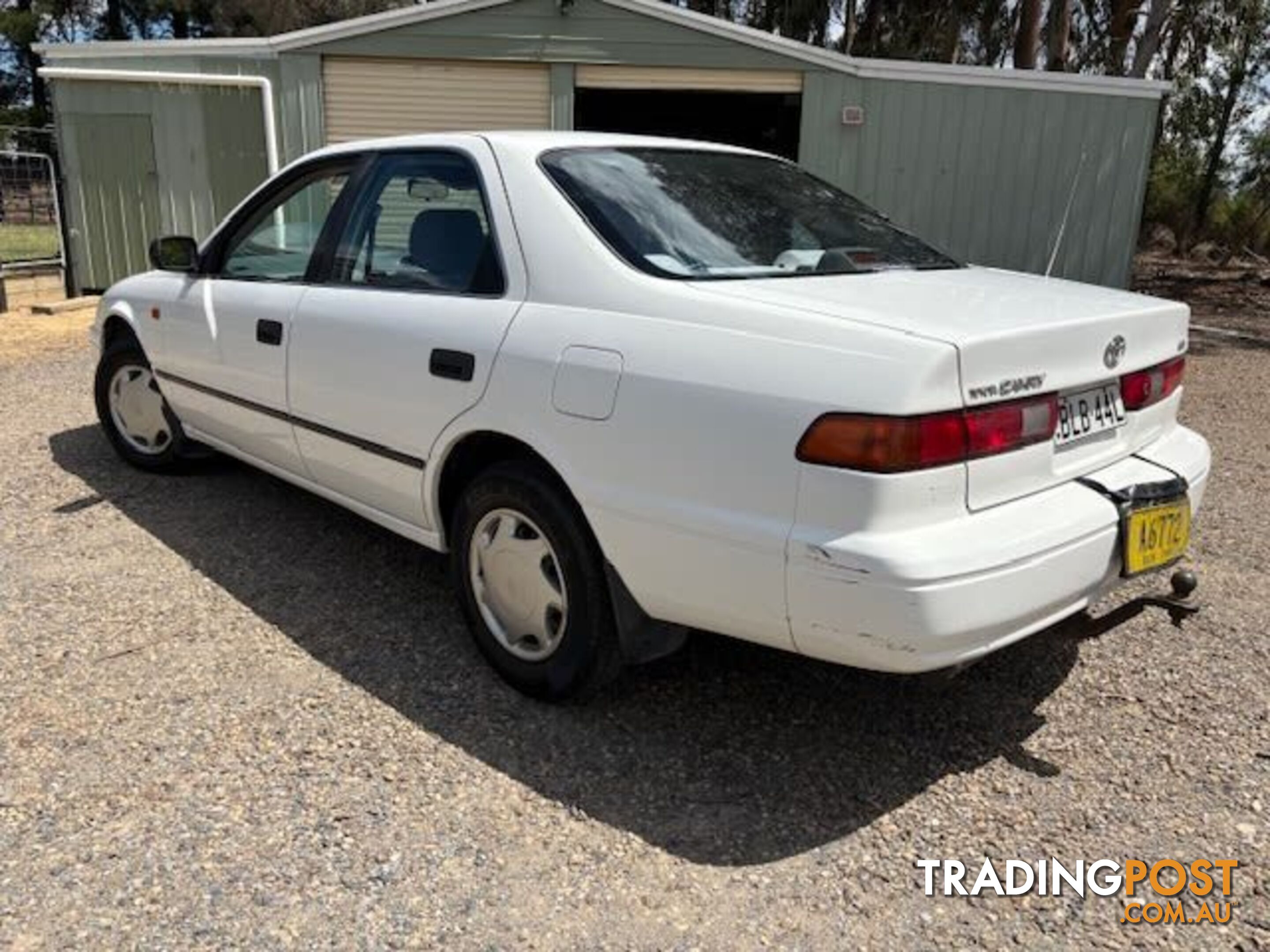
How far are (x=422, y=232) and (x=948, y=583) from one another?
209 cm

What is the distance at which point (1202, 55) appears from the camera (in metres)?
18.1

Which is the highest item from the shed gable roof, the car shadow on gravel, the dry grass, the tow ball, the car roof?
Result: the shed gable roof

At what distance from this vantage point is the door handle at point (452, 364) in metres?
3.07

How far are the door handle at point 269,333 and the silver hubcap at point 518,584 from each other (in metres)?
1.24

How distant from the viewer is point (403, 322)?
334cm

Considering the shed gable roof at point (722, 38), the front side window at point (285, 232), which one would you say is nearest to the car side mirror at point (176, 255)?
the front side window at point (285, 232)

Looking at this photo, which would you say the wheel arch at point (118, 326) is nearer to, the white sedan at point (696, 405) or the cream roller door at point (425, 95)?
the white sedan at point (696, 405)

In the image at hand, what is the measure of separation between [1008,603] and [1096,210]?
11159 millimetres

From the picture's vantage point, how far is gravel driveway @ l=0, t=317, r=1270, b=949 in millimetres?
2318

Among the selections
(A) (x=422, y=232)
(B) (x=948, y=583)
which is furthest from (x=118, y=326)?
(B) (x=948, y=583)

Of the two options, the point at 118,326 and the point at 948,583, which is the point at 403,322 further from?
the point at 118,326

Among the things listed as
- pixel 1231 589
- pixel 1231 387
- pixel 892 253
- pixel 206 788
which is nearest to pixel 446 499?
pixel 206 788

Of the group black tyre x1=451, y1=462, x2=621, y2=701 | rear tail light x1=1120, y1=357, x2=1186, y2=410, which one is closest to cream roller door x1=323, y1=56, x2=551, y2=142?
black tyre x1=451, y1=462, x2=621, y2=701

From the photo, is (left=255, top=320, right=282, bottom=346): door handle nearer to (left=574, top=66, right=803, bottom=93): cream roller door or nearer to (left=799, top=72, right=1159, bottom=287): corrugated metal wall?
(left=574, top=66, right=803, bottom=93): cream roller door
